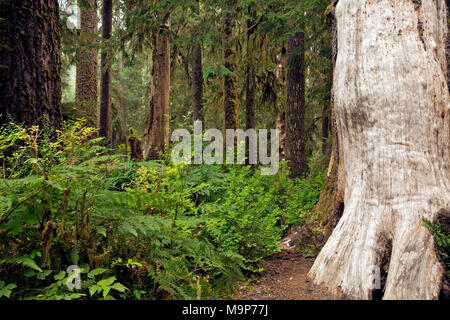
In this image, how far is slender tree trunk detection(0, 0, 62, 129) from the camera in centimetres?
493

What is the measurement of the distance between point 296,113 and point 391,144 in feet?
25.0

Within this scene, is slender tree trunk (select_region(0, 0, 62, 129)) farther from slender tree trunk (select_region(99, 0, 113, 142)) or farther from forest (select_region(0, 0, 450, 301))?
slender tree trunk (select_region(99, 0, 113, 142))

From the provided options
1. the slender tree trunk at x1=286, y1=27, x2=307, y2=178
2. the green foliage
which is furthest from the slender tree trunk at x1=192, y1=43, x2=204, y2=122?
the green foliage

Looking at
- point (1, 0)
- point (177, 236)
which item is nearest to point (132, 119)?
point (1, 0)

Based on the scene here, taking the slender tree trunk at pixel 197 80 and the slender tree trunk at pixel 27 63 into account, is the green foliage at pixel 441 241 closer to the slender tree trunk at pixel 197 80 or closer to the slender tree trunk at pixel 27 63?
the slender tree trunk at pixel 27 63

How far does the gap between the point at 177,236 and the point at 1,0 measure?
4.72 m

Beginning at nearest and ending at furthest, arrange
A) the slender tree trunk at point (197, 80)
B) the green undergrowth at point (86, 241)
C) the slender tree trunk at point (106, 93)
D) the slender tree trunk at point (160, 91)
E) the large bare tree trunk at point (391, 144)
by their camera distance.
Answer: the green undergrowth at point (86, 241)
the large bare tree trunk at point (391, 144)
the slender tree trunk at point (160, 91)
the slender tree trunk at point (106, 93)
the slender tree trunk at point (197, 80)

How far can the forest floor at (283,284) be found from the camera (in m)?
3.32

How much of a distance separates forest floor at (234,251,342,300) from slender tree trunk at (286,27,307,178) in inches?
246

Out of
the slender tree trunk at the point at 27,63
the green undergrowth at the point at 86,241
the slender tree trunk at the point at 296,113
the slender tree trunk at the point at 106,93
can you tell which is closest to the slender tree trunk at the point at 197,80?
the slender tree trunk at the point at 106,93

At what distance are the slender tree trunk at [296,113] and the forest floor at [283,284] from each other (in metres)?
6.26

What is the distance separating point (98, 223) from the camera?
3.12 metres

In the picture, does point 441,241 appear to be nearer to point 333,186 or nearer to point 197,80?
point 333,186

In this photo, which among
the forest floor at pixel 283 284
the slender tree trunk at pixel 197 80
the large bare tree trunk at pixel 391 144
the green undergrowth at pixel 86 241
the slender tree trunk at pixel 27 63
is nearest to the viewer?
the green undergrowth at pixel 86 241
